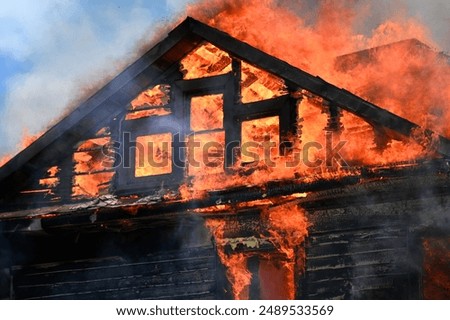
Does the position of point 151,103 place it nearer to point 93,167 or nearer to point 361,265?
point 93,167

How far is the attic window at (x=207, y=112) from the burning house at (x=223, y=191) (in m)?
0.02

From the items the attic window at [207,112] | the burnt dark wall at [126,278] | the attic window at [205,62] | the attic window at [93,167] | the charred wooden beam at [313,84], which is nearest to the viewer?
the charred wooden beam at [313,84]

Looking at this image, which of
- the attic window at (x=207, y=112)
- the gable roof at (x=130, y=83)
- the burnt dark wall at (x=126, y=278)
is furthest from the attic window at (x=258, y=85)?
the burnt dark wall at (x=126, y=278)

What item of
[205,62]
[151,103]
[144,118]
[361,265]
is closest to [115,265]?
[144,118]

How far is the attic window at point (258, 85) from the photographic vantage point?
12469 millimetres

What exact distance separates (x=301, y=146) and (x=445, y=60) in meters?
8.02

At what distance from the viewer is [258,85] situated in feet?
41.8

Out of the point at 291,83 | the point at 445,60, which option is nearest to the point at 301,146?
the point at 291,83

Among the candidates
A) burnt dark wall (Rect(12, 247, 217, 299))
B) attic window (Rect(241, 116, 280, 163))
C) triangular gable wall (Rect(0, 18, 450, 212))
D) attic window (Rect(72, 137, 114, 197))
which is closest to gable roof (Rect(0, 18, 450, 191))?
triangular gable wall (Rect(0, 18, 450, 212))

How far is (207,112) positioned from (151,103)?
1055 millimetres

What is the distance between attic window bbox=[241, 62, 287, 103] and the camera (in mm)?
12469

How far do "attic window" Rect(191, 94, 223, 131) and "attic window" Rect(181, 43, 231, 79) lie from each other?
40 centimetres

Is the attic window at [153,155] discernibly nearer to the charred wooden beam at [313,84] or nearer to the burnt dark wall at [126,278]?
the burnt dark wall at [126,278]

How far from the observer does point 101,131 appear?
13703mm
